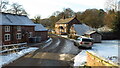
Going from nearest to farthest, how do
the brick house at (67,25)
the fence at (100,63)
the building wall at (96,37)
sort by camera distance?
the fence at (100,63), the building wall at (96,37), the brick house at (67,25)

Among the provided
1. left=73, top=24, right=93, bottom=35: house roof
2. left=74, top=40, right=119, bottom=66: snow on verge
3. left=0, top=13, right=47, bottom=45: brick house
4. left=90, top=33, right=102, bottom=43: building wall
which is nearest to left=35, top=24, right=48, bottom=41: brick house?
left=0, top=13, right=47, bottom=45: brick house

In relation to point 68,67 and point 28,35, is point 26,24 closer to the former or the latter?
point 28,35

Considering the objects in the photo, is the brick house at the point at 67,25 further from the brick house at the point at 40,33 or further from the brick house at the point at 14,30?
the brick house at the point at 14,30

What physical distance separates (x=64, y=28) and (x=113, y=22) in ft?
71.3

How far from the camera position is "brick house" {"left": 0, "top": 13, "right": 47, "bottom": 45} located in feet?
81.5

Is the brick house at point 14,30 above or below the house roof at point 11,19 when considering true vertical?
below

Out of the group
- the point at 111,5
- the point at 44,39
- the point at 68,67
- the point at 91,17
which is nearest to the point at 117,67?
the point at 68,67

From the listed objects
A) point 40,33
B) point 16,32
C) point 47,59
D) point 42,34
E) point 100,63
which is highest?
point 16,32

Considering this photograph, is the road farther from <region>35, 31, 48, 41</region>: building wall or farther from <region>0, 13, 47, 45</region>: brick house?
<region>35, 31, 48, 41</region>: building wall

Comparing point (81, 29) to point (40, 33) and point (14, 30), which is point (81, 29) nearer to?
point (40, 33)

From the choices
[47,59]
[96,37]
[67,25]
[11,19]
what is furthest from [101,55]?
[67,25]

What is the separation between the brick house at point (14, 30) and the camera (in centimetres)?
2485

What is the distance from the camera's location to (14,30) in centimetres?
2672

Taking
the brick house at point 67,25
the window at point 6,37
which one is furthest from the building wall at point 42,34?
the brick house at point 67,25
